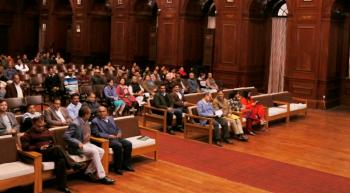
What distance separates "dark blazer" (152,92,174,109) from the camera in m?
12.0

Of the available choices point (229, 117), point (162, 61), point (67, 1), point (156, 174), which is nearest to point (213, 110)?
point (229, 117)

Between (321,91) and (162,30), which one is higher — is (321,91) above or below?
below

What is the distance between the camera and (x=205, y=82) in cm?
1688

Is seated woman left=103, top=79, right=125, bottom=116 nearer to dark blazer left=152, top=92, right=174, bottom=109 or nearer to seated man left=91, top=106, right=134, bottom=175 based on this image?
dark blazer left=152, top=92, right=174, bottom=109

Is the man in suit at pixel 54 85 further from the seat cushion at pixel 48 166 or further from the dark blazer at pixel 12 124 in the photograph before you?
the seat cushion at pixel 48 166

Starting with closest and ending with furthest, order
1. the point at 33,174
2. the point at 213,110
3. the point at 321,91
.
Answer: the point at 33,174 < the point at 213,110 < the point at 321,91

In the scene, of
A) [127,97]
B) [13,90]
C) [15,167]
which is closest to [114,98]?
[127,97]

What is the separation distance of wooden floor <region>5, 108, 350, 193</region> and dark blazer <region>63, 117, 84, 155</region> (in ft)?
1.65

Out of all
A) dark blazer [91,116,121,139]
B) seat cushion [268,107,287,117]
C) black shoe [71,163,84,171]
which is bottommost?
Result: black shoe [71,163,84,171]

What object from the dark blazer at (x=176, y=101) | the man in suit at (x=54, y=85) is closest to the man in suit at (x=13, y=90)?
the man in suit at (x=54, y=85)

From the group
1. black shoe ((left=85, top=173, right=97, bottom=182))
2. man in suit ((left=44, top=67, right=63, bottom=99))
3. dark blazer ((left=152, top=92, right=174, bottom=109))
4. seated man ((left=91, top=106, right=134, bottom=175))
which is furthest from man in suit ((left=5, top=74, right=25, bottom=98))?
black shoe ((left=85, top=173, right=97, bottom=182))

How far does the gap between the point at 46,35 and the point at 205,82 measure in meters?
13.2

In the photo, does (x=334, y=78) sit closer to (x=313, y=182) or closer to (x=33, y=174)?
(x=313, y=182)

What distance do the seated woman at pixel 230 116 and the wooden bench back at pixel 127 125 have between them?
2.81 m
